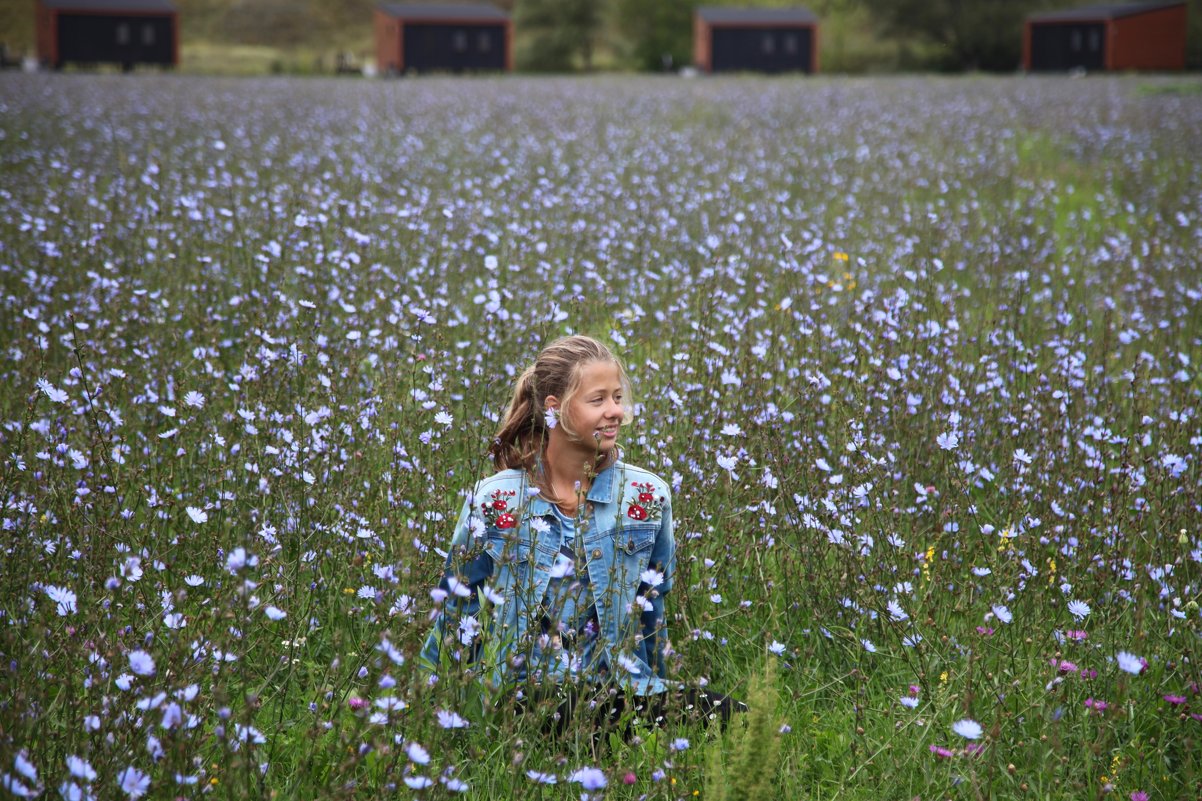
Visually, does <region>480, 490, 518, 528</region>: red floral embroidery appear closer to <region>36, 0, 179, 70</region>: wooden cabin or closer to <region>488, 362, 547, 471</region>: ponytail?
<region>488, 362, 547, 471</region>: ponytail

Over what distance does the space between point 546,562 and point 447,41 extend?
5451cm

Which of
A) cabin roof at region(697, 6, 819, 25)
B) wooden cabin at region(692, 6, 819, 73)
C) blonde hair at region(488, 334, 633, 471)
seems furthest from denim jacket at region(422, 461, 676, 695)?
cabin roof at region(697, 6, 819, 25)

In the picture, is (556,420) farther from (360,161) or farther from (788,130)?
(788,130)

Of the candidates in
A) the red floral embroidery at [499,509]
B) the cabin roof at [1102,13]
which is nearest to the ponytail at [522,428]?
the red floral embroidery at [499,509]

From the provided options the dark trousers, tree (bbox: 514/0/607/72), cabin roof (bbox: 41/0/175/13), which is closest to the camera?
the dark trousers

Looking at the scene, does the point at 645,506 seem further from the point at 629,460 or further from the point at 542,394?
the point at 629,460

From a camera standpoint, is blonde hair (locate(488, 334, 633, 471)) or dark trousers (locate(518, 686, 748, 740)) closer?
dark trousers (locate(518, 686, 748, 740))

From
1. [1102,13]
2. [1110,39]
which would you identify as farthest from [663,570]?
[1102,13]

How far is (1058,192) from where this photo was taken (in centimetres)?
1066

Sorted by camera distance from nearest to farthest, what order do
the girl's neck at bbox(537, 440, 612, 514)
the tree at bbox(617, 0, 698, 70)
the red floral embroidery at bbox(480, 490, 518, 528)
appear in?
the red floral embroidery at bbox(480, 490, 518, 528)
the girl's neck at bbox(537, 440, 612, 514)
the tree at bbox(617, 0, 698, 70)

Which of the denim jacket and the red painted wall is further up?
the red painted wall

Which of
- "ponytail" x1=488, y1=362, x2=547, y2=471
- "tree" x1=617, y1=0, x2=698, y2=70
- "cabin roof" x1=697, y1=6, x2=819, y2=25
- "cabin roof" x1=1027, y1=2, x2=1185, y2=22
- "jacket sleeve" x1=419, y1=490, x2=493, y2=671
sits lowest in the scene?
"jacket sleeve" x1=419, y1=490, x2=493, y2=671

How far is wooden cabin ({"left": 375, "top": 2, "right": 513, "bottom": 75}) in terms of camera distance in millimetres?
53688

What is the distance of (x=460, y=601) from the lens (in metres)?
2.69
